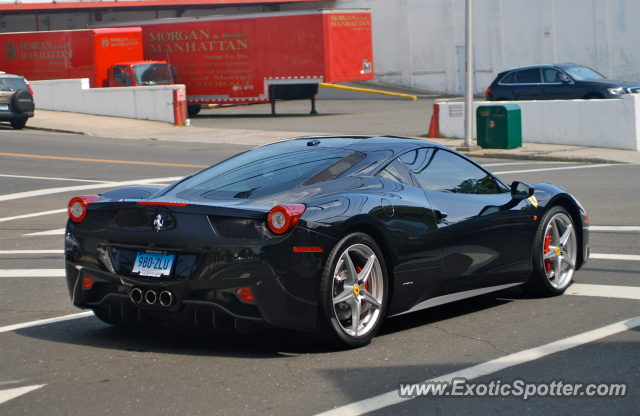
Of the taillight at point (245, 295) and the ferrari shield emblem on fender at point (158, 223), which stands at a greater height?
the ferrari shield emblem on fender at point (158, 223)

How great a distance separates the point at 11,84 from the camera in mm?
25562

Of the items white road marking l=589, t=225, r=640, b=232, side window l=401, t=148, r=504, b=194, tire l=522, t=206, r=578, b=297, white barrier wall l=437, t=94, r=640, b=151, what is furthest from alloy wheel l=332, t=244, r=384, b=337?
white barrier wall l=437, t=94, r=640, b=151

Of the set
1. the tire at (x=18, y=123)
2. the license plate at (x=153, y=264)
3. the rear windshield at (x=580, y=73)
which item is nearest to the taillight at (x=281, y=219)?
the license plate at (x=153, y=264)

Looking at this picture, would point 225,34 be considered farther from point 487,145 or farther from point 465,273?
point 465,273

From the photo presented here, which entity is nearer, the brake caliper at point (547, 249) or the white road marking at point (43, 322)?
the white road marking at point (43, 322)

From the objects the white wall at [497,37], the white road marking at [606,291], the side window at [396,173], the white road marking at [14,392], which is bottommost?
the white road marking at [606,291]

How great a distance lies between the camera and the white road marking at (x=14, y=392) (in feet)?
14.5

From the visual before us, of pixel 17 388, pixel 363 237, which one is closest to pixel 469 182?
pixel 363 237

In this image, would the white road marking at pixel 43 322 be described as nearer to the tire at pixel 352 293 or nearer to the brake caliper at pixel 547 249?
the tire at pixel 352 293

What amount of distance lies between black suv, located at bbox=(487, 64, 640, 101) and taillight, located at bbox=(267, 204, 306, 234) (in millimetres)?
20981

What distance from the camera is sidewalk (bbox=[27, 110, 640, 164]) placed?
63.8 ft

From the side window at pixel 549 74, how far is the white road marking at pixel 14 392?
2272 centimetres

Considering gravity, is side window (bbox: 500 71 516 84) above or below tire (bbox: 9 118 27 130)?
above

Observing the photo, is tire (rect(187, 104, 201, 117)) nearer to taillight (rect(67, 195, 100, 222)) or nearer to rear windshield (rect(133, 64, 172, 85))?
rear windshield (rect(133, 64, 172, 85))
